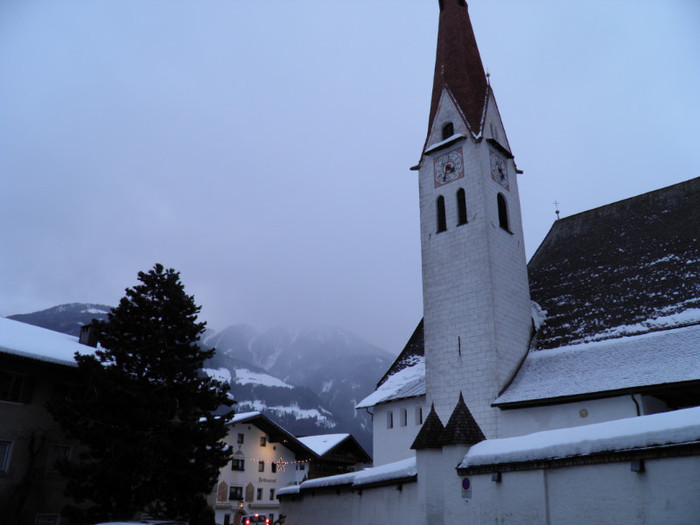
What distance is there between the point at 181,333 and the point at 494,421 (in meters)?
13.2

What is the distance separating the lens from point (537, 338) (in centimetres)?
2686

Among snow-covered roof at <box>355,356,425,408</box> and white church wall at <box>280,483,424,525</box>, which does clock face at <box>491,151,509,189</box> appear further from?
white church wall at <box>280,483,424,525</box>

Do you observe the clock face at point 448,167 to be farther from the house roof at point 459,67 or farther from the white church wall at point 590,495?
the white church wall at point 590,495

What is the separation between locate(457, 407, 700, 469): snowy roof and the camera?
11.6 m

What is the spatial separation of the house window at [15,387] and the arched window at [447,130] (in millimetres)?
22924

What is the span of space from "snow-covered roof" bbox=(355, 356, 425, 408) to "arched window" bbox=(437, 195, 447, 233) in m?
8.10

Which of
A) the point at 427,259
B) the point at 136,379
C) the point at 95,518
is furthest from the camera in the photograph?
the point at 427,259

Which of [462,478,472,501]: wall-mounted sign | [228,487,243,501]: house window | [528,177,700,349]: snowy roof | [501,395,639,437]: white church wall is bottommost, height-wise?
[228,487,243,501]: house window

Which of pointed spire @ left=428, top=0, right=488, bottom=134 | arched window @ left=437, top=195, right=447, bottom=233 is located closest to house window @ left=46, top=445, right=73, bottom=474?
arched window @ left=437, top=195, right=447, bottom=233

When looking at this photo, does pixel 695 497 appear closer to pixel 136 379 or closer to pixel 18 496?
pixel 136 379

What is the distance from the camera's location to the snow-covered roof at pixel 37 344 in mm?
20266

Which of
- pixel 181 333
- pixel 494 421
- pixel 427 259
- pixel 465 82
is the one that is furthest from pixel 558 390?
pixel 465 82

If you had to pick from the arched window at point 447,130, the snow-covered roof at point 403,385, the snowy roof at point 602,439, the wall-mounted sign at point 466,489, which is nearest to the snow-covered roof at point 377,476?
the wall-mounted sign at point 466,489

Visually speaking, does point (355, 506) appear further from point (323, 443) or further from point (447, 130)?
point (323, 443)
